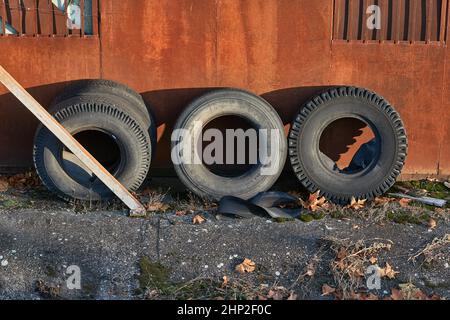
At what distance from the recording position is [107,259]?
544 cm

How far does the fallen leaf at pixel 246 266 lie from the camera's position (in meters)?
5.33

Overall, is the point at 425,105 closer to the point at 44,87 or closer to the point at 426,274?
the point at 426,274

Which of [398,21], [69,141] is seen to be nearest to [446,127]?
[398,21]

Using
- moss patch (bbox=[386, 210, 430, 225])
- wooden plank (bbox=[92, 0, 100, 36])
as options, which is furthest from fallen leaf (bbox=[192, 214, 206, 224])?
wooden plank (bbox=[92, 0, 100, 36])

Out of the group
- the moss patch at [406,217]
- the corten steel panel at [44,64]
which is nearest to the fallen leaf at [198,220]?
the moss patch at [406,217]

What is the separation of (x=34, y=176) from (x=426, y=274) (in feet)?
14.5

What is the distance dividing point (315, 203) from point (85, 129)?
2.53m

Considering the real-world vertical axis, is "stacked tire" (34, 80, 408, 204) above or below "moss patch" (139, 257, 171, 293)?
above

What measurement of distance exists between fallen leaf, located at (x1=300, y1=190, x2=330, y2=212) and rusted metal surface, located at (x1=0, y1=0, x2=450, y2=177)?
1022 mm

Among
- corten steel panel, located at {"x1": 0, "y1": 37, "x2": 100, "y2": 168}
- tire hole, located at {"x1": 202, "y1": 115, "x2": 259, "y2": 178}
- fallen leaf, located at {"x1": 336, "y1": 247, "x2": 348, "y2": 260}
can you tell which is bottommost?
fallen leaf, located at {"x1": 336, "y1": 247, "x2": 348, "y2": 260}

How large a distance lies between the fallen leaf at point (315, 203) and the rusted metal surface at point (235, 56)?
1.02 metres

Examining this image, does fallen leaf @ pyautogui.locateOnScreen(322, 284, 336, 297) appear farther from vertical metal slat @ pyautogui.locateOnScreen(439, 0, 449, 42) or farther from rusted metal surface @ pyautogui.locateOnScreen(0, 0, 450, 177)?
vertical metal slat @ pyautogui.locateOnScreen(439, 0, 449, 42)

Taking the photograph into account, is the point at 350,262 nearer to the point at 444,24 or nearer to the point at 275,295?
the point at 275,295

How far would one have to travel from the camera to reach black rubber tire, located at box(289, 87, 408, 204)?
681 cm
